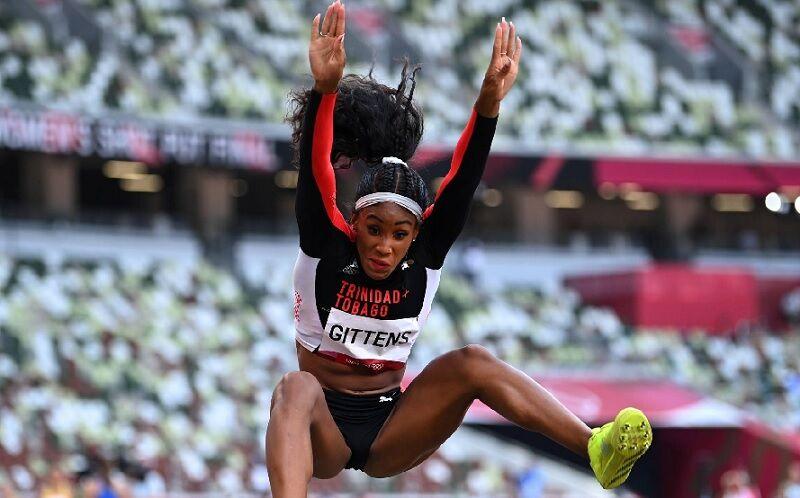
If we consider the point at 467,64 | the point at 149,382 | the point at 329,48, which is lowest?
the point at 149,382

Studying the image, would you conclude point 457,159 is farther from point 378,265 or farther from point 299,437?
point 299,437

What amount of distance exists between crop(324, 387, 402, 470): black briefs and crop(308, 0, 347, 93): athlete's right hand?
4.06 feet

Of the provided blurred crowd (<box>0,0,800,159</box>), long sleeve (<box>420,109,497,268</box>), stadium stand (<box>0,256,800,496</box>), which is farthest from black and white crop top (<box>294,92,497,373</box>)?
blurred crowd (<box>0,0,800,159</box>)

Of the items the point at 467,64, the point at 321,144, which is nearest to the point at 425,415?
the point at 321,144

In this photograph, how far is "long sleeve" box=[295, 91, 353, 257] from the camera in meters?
5.30

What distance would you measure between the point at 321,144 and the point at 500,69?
0.71 m

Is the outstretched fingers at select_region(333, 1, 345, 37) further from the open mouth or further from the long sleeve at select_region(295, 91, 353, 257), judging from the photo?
the open mouth

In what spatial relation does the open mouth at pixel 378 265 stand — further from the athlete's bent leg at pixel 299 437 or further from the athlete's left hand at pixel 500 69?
the athlete's left hand at pixel 500 69

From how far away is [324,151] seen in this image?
5.34 meters

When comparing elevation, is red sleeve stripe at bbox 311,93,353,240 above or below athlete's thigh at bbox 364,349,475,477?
above

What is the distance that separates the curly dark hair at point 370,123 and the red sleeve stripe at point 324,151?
0.51 meters

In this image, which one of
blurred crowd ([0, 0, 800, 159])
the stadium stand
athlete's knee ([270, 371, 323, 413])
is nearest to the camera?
athlete's knee ([270, 371, 323, 413])

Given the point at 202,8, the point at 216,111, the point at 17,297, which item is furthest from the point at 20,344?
the point at 202,8

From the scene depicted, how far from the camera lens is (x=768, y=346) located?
25125 mm
